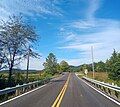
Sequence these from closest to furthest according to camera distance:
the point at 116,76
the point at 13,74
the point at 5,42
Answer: the point at 5,42, the point at 13,74, the point at 116,76

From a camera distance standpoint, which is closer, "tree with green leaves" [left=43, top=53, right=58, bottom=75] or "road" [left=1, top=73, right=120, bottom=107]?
"road" [left=1, top=73, right=120, bottom=107]

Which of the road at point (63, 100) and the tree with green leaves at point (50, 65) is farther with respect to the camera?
the tree with green leaves at point (50, 65)

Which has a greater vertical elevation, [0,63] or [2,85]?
[0,63]

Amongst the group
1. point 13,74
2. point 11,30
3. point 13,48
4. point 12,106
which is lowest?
point 12,106

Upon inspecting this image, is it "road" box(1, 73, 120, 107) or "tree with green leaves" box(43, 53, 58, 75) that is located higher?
"tree with green leaves" box(43, 53, 58, 75)

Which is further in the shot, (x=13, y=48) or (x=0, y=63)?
(x=13, y=48)

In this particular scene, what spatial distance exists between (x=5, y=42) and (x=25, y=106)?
30113mm

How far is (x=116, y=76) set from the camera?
8550 cm

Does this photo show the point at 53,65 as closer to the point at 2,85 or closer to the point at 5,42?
the point at 5,42

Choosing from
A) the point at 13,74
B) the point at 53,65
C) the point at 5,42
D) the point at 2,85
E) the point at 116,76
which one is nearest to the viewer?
the point at 2,85

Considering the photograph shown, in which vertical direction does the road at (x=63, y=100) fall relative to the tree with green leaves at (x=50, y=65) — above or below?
below

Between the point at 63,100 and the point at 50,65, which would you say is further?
the point at 50,65

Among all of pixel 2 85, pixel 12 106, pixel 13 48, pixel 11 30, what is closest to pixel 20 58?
pixel 13 48

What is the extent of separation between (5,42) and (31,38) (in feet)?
17.8
